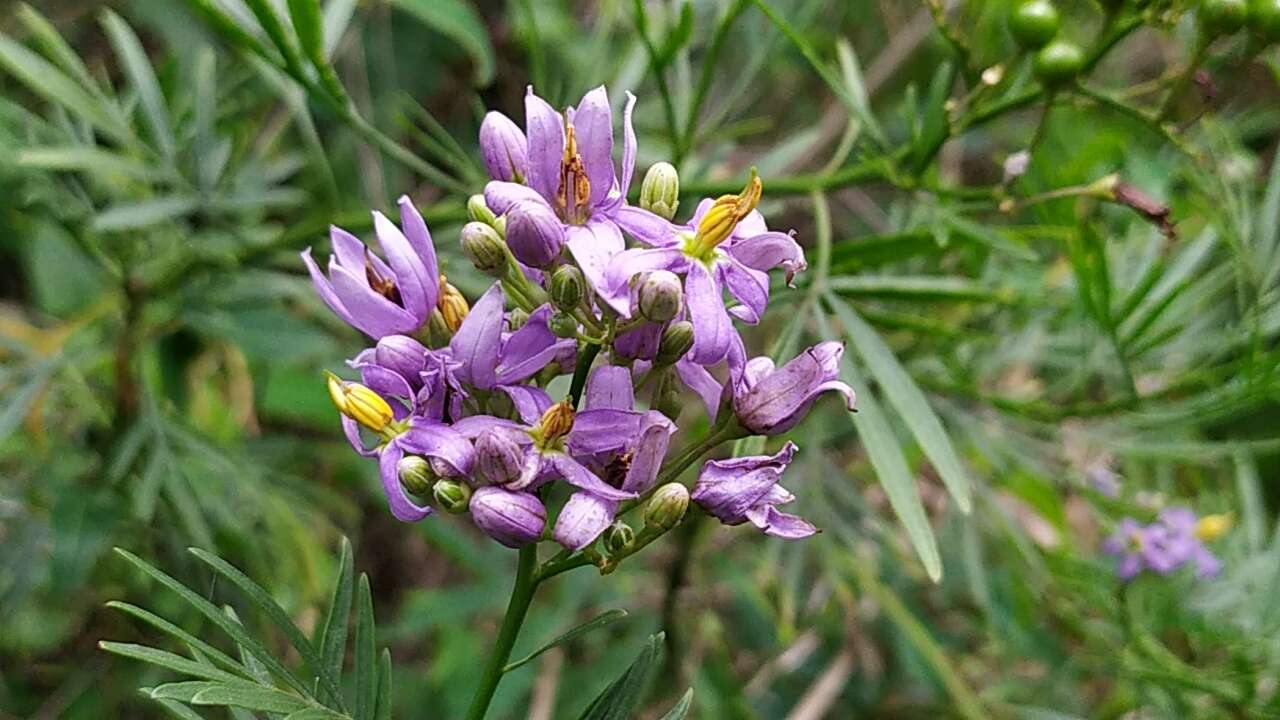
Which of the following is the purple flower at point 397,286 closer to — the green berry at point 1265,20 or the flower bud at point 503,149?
the flower bud at point 503,149

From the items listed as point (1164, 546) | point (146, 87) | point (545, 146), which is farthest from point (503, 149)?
point (1164, 546)

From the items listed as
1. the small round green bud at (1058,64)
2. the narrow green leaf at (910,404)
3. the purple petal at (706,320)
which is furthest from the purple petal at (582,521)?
the small round green bud at (1058,64)

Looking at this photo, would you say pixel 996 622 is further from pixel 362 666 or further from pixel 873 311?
pixel 362 666

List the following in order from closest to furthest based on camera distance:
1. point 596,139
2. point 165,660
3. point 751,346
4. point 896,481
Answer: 1. point 165,660
2. point 596,139
3. point 896,481
4. point 751,346

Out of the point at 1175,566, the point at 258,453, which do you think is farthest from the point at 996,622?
the point at 258,453

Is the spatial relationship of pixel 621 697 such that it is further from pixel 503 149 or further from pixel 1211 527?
pixel 1211 527
